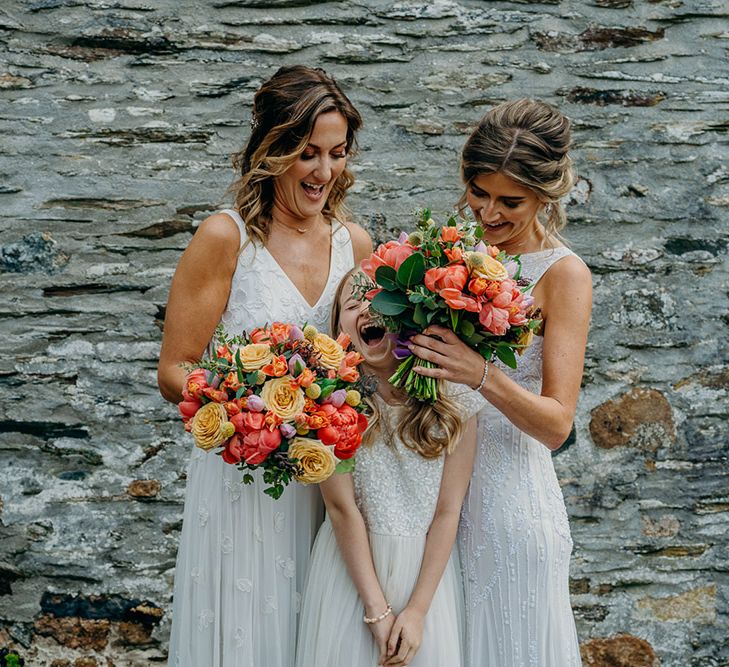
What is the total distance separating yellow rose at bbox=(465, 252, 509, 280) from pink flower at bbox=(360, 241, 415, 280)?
0.17 meters

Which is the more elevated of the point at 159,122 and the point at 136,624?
the point at 159,122

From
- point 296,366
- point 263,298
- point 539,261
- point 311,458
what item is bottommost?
point 311,458

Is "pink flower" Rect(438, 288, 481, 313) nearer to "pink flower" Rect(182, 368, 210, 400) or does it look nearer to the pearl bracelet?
"pink flower" Rect(182, 368, 210, 400)

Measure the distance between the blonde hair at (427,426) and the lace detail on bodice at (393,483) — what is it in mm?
21

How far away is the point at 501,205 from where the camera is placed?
273 cm

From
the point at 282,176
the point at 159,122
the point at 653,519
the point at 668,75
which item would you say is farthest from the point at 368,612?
the point at 668,75

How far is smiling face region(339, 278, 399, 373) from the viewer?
262 cm

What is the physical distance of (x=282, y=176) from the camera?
280cm

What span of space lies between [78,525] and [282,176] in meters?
2.13

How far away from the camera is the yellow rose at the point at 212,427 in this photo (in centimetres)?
229

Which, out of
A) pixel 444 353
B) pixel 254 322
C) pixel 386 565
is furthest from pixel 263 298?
pixel 386 565

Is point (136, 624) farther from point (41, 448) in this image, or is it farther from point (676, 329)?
point (676, 329)

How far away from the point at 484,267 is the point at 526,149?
0.58m

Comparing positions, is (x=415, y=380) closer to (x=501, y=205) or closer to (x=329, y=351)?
(x=329, y=351)
